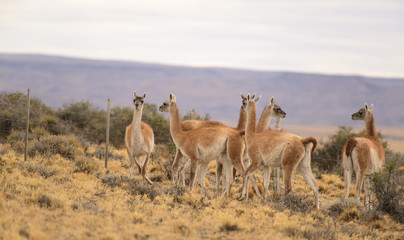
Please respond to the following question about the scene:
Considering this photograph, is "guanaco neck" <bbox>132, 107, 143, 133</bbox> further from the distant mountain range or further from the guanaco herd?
the distant mountain range

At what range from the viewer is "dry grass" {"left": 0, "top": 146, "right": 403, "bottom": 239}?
7.99 m

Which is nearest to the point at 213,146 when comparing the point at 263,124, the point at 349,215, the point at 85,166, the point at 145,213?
the point at 263,124

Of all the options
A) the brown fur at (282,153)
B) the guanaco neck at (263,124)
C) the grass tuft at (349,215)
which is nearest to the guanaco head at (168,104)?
the brown fur at (282,153)

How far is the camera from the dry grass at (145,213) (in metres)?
7.99

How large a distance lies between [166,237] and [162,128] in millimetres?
17761

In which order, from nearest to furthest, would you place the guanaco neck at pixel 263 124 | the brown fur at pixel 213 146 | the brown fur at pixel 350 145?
the brown fur at pixel 213 146, the brown fur at pixel 350 145, the guanaco neck at pixel 263 124

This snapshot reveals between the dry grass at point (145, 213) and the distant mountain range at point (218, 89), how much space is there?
93.2 m

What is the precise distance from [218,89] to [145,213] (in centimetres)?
14199

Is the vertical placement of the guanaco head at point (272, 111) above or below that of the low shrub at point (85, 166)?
above

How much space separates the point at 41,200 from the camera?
9164 millimetres

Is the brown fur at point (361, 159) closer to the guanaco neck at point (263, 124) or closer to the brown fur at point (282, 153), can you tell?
the brown fur at point (282, 153)

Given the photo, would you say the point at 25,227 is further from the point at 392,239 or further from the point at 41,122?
the point at 41,122

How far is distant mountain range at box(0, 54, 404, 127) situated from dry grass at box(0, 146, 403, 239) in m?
93.2

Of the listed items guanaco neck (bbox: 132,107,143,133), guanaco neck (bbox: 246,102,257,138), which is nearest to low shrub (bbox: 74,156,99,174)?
guanaco neck (bbox: 132,107,143,133)
